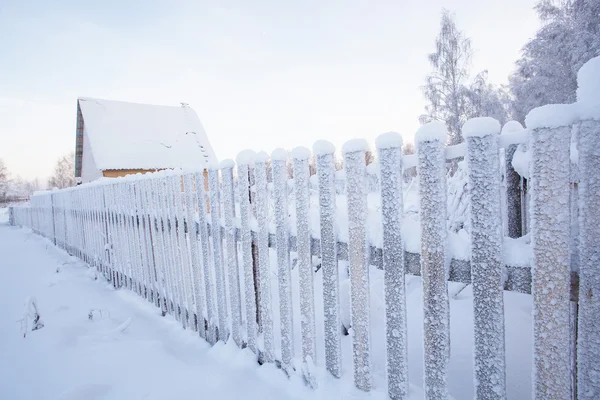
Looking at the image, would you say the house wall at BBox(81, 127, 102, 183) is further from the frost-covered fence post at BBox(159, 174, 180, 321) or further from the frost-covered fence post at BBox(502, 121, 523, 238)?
the frost-covered fence post at BBox(502, 121, 523, 238)

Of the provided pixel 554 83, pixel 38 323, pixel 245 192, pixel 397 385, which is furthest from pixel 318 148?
pixel 554 83

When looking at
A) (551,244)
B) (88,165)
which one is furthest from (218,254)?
(88,165)

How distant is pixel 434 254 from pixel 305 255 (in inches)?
34.2

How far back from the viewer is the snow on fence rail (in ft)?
3.47

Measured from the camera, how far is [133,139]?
17391 millimetres

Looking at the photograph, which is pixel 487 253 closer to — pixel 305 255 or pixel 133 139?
pixel 305 255

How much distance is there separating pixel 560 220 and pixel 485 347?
623 millimetres

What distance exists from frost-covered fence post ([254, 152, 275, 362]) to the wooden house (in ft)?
49.3

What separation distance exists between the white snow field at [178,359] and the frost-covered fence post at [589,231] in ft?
2.67

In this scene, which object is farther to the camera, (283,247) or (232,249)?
(232,249)

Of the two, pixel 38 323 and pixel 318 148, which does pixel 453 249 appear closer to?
pixel 318 148

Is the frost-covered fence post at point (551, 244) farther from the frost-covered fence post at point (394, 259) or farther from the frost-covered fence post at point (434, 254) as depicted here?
the frost-covered fence post at point (394, 259)

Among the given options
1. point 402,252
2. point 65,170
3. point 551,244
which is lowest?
point 402,252

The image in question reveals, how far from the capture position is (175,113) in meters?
20.7
